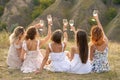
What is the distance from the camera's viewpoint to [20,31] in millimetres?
11375

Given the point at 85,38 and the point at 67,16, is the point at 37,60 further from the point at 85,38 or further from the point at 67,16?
the point at 67,16

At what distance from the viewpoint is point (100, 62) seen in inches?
443

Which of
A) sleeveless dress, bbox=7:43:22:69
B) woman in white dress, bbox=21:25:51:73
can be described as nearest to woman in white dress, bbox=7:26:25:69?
sleeveless dress, bbox=7:43:22:69

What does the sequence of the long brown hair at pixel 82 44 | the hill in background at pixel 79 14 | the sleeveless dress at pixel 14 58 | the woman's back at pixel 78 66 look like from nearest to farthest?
the long brown hair at pixel 82 44, the woman's back at pixel 78 66, the sleeveless dress at pixel 14 58, the hill in background at pixel 79 14

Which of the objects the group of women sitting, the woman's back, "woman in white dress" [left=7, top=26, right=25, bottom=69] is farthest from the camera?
"woman in white dress" [left=7, top=26, right=25, bottom=69]

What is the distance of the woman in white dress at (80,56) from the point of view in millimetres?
10836

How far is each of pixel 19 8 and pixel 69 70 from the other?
63.2 meters

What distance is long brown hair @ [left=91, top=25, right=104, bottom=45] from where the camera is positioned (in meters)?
10.9

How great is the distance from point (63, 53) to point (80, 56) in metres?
0.51

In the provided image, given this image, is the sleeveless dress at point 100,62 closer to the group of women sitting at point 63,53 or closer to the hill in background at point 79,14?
the group of women sitting at point 63,53

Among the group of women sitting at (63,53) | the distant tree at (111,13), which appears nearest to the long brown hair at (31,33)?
the group of women sitting at (63,53)

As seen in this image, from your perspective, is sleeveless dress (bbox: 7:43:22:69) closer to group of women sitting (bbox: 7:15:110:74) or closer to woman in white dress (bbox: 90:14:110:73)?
group of women sitting (bbox: 7:15:110:74)

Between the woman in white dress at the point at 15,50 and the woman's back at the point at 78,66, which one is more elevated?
the woman in white dress at the point at 15,50

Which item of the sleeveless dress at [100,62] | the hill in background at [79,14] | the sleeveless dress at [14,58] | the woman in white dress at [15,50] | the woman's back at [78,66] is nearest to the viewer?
the woman's back at [78,66]
